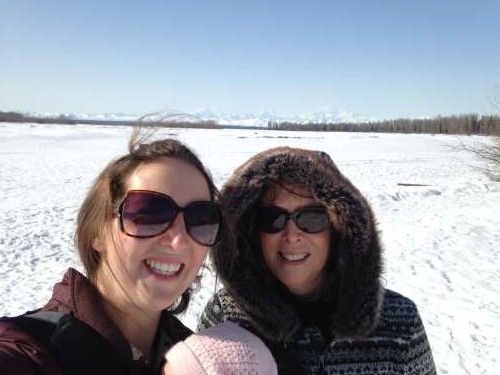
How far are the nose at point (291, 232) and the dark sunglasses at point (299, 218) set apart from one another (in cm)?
1

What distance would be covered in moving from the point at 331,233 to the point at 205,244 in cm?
73

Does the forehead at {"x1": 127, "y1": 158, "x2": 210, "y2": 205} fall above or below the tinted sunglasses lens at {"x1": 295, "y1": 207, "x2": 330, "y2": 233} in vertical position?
Answer: above

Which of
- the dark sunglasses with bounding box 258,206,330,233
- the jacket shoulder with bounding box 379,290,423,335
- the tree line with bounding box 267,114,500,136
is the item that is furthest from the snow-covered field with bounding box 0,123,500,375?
the tree line with bounding box 267,114,500,136

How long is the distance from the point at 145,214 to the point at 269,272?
821mm

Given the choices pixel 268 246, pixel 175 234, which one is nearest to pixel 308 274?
pixel 268 246

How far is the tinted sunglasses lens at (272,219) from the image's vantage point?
1.79 metres

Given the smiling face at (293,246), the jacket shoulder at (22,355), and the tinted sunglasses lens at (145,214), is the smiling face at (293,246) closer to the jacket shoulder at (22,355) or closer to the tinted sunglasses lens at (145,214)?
the tinted sunglasses lens at (145,214)

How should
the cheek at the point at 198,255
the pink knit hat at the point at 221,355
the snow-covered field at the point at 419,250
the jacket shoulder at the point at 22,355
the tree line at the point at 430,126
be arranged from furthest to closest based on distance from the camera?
1. the tree line at the point at 430,126
2. the snow-covered field at the point at 419,250
3. the cheek at the point at 198,255
4. the pink knit hat at the point at 221,355
5. the jacket shoulder at the point at 22,355

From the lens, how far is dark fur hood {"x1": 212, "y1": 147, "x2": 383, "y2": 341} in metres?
1.75

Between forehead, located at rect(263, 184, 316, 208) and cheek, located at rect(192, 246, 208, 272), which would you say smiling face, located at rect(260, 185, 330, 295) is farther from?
cheek, located at rect(192, 246, 208, 272)

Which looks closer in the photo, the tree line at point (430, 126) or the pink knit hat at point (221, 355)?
the pink knit hat at point (221, 355)

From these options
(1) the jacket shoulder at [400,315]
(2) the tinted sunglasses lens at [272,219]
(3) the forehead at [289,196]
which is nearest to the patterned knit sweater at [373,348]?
(1) the jacket shoulder at [400,315]

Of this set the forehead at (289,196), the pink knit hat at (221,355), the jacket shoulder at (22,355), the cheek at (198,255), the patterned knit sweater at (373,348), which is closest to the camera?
the jacket shoulder at (22,355)

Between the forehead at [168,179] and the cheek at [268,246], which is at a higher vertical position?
the forehead at [168,179]
